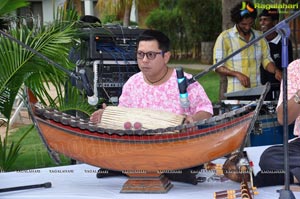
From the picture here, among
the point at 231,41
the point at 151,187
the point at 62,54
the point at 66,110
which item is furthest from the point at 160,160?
the point at 231,41

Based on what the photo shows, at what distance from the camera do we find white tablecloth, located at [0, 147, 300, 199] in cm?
321

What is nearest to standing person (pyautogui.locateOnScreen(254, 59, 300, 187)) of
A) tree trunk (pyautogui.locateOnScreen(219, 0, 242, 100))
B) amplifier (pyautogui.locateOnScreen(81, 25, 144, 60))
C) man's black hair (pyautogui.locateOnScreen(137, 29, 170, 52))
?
man's black hair (pyautogui.locateOnScreen(137, 29, 170, 52))

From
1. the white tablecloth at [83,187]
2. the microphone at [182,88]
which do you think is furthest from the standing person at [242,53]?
the microphone at [182,88]

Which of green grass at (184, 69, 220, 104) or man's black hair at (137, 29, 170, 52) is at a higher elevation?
man's black hair at (137, 29, 170, 52)

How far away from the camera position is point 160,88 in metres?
3.53

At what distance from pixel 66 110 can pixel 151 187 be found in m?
2.15

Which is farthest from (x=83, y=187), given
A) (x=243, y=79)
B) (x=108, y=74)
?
(x=243, y=79)

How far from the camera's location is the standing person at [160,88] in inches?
135

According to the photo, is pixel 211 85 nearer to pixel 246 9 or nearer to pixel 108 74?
pixel 246 9

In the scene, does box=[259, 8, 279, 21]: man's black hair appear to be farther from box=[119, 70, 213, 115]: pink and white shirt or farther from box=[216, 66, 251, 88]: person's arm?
box=[119, 70, 213, 115]: pink and white shirt

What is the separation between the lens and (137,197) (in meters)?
3.15

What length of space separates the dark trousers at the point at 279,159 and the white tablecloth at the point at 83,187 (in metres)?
0.11

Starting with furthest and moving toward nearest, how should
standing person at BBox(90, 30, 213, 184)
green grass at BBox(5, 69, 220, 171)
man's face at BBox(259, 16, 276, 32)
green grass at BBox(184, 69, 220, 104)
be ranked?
green grass at BBox(184, 69, 220, 104) → green grass at BBox(5, 69, 220, 171) → man's face at BBox(259, 16, 276, 32) → standing person at BBox(90, 30, 213, 184)

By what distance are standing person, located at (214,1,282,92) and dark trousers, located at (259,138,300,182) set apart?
6.83 feet
